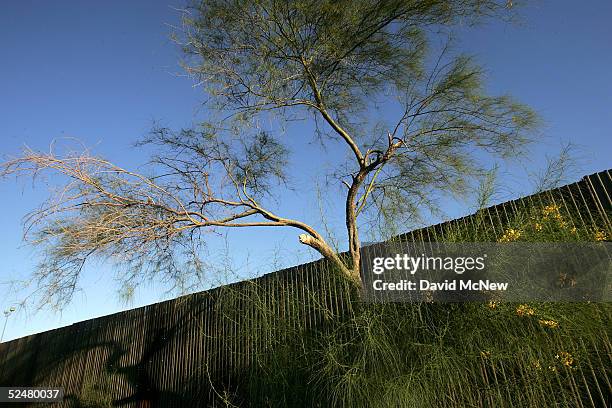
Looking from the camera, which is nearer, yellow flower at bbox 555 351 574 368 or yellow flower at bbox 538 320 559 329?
yellow flower at bbox 538 320 559 329

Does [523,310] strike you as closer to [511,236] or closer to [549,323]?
[549,323]

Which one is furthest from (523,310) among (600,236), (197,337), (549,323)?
(197,337)

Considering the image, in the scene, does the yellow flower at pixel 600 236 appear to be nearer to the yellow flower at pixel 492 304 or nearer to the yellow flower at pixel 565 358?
the yellow flower at pixel 565 358

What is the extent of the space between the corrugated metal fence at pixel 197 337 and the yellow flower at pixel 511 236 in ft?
0.35

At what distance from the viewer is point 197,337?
18.2 feet

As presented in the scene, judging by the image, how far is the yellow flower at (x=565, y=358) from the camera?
2.07 m

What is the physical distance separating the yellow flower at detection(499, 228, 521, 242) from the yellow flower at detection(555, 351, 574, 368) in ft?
1.86

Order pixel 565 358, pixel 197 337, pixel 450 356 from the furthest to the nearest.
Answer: pixel 197 337 → pixel 565 358 → pixel 450 356

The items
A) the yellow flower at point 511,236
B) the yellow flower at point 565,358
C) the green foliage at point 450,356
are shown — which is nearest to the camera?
the green foliage at point 450,356

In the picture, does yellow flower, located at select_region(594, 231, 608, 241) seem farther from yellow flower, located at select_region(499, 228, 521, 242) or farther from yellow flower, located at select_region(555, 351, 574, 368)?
yellow flower, located at select_region(555, 351, 574, 368)

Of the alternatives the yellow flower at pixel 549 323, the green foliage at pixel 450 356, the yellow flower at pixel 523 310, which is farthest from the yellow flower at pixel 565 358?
the yellow flower at pixel 523 310

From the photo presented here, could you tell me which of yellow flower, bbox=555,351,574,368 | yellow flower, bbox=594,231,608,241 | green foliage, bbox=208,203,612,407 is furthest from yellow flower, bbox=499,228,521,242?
yellow flower, bbox=555,351,574,368

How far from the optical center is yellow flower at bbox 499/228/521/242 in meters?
2.29

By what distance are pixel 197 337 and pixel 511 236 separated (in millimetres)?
4292
